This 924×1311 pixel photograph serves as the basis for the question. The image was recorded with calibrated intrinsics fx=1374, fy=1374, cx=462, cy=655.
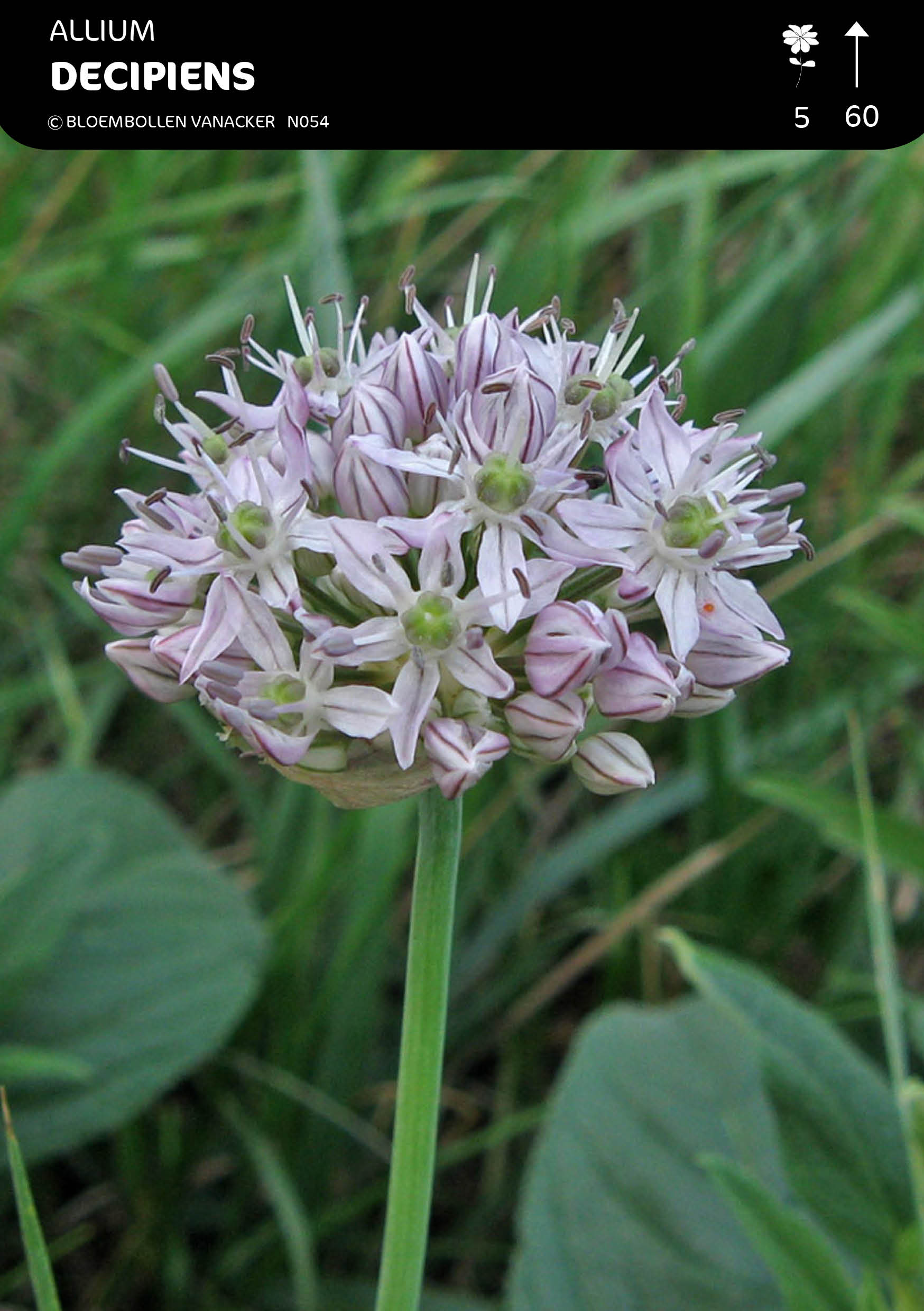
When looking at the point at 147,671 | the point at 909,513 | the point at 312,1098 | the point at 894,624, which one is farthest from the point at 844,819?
the point at 147,671

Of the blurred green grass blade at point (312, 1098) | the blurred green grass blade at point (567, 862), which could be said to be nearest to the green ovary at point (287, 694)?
the blurred green grass blade at point (312, 1098)

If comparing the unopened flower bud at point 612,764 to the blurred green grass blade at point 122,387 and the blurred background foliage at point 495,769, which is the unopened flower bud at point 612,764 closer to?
the blurred background foliage at point 495,769

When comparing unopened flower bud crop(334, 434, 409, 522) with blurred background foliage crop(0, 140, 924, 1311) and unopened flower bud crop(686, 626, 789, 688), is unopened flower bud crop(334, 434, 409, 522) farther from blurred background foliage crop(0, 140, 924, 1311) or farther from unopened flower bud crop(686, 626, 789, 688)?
blurred background foliage crop(0, 140, 924, 1311)

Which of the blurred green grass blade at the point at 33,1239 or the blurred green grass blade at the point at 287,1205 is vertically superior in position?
the blurred green grass blade at the point at 33,1239

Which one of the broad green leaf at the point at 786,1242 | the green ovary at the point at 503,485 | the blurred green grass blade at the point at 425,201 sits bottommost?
the broad green leaf at the point at 786,1242

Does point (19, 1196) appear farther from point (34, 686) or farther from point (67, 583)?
point (67, 583)
